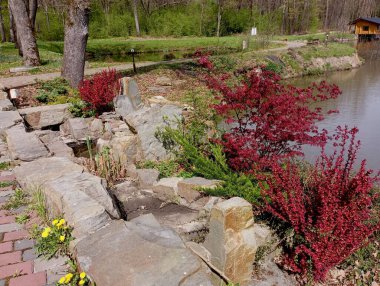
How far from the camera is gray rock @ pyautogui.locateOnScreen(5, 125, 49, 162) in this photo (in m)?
5.26

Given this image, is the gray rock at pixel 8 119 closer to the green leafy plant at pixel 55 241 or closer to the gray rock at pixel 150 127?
the gray rock at pixel 150 127

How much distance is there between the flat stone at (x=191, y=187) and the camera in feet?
16.0

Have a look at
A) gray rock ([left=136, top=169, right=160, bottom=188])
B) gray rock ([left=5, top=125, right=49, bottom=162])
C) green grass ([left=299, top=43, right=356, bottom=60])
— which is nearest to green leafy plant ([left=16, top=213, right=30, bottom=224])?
gray rock ([left=5, top=125, right=49, bottom=162])

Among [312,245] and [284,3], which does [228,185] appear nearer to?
[312,245]

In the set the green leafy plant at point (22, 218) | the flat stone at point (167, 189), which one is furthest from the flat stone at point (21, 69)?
the green leafy plant at point (22, 218)

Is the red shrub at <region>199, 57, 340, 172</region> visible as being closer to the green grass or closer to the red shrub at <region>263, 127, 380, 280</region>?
the red shrub at <region>263, 127, 380, 280</region>

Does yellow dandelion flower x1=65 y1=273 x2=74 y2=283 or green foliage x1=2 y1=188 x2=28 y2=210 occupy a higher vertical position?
yellow dandelion flower x1=65 y1=273 x2=74 y2=283

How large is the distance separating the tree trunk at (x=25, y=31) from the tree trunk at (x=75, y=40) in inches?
183

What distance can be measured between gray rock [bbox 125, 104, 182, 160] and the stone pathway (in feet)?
9.42

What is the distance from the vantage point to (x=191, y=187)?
492 cm

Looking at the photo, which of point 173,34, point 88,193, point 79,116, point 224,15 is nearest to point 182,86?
point 79,116

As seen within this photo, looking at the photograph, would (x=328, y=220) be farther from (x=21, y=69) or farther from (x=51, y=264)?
(x=21, y=69)

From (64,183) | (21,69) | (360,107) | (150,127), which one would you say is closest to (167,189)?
(64,183)

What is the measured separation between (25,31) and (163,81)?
618cm
